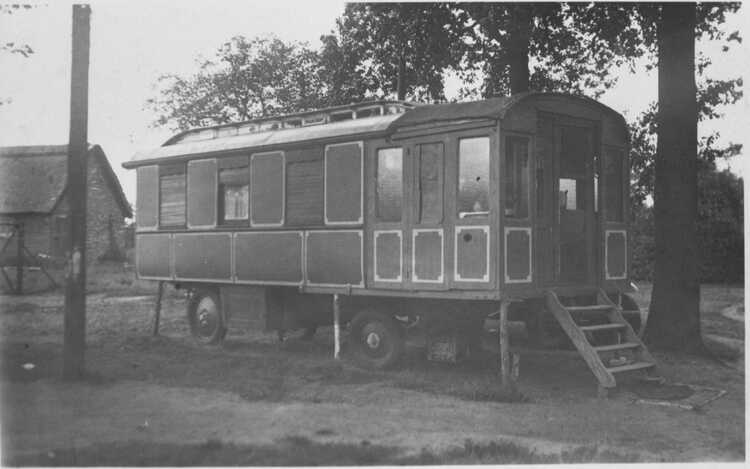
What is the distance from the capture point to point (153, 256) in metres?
14.5

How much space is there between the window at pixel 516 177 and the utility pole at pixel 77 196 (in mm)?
5098

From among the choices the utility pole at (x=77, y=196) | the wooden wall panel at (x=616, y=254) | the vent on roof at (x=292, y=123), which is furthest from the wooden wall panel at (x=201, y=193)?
the wooden wall panel at (x=616, y=254)

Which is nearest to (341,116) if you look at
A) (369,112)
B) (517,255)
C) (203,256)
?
(369,112)

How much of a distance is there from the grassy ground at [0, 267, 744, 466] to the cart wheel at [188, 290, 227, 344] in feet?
3.27

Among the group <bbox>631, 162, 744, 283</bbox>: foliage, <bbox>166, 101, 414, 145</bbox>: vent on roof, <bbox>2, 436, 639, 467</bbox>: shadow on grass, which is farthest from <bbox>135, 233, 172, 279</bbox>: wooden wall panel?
<bbox>631, 162, 744, 283</bbox>: foliage

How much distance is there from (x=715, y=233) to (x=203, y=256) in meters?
17.6

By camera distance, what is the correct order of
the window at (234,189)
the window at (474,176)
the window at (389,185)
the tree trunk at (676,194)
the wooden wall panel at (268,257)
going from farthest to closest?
the window at (234,189)
the wooden wall panel at (268,257)
the tree trunk at (676,194)
the window at (389,185)
the window at (474,176)

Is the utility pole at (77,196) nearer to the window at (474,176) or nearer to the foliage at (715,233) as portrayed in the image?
the window at (474,176)

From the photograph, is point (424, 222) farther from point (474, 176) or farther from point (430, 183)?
point (474, 176)

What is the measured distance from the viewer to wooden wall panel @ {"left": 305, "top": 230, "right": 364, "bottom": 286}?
11094mm

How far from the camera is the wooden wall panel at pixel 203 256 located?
13.1 metres

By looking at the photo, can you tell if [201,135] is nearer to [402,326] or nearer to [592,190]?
[402,326]

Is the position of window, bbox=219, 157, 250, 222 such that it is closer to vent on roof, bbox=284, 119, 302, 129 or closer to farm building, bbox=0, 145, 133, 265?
vent on roof, bbox=284, 119, 302, 129

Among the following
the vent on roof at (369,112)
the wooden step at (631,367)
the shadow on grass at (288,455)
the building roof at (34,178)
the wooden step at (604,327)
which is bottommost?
the shadow on grass at (288,455)
